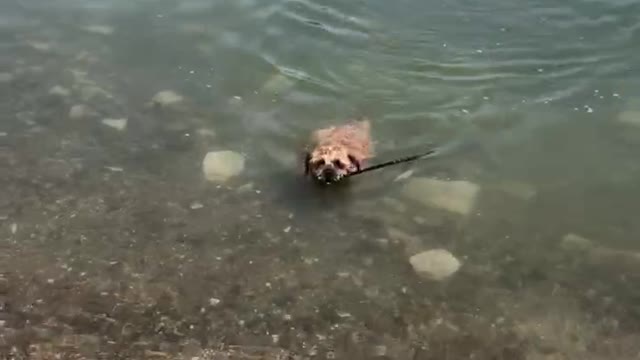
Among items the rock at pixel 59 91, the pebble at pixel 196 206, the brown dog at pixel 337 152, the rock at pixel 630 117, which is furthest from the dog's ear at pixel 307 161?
the rock at pixel 630 117

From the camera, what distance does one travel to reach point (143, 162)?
9.80m

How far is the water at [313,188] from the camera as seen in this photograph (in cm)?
743

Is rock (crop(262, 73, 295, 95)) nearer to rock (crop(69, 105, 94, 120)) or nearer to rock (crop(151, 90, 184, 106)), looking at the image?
rock (crop(151, 90, 184, 106))

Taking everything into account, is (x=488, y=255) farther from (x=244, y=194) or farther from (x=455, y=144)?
(x=244, y=194)

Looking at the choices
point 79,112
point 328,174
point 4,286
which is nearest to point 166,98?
point 79,112

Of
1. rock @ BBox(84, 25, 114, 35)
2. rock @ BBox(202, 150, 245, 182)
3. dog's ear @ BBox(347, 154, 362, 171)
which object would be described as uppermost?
dog's ear @ BBox(347, 154, 362, 171)

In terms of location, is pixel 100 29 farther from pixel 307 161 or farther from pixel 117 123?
pixel 307 161

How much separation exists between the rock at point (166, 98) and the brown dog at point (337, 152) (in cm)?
213

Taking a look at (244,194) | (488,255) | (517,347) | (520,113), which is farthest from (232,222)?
(520,113)

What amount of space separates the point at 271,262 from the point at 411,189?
6.93 feet

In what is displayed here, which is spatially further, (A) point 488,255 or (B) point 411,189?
(B) point 411,189

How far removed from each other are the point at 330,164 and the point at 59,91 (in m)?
4.53

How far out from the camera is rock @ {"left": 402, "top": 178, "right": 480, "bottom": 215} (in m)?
9.05

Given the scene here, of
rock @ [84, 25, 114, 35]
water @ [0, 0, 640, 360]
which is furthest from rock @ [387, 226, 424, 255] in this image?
rock @ [84, 25, 114, 35]
